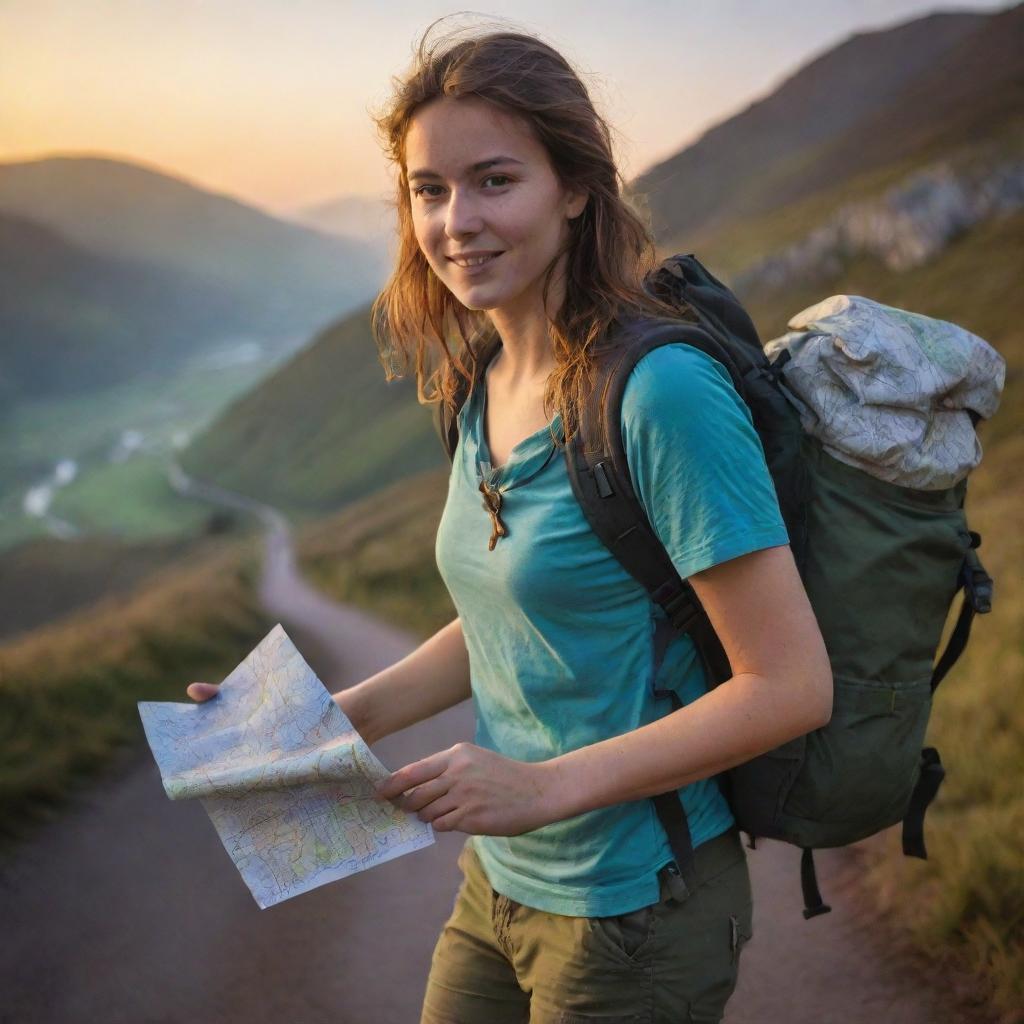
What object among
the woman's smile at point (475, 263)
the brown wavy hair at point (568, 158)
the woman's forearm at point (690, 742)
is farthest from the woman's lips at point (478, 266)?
the woman's forearm at point (690, 742)

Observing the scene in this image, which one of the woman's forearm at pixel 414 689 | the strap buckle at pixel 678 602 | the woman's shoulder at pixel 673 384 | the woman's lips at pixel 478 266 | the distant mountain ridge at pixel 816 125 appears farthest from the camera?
the distant mountain ridge at pixel 816 125

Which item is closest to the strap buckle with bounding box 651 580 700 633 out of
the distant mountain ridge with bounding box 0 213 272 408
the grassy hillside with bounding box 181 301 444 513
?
the grassy hillside with bounding box 181 301 444 513

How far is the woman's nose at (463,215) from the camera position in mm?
1960

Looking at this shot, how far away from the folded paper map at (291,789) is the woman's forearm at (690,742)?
246 millimetres

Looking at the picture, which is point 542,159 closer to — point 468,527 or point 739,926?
point 468,527

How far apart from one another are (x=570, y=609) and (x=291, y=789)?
1.84 ft

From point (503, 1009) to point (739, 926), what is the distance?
0.54 meters

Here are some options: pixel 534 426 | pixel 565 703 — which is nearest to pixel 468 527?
pixel 534 426

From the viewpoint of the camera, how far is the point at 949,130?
63.2 m

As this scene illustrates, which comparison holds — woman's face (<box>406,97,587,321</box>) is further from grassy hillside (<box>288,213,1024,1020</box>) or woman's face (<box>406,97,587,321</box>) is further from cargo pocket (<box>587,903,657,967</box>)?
grassy hillside (<box>288,213,1024,1020</box>)

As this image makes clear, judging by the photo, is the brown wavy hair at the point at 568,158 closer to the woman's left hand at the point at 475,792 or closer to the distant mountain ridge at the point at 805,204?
the distant mountain ridge at the point at 805,204

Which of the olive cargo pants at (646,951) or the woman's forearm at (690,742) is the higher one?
the woman's forearm at (690,742)

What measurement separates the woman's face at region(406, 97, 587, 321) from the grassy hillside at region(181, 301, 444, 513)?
6383cm

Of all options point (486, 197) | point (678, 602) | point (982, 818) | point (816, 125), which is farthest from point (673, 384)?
point (816, 125)
